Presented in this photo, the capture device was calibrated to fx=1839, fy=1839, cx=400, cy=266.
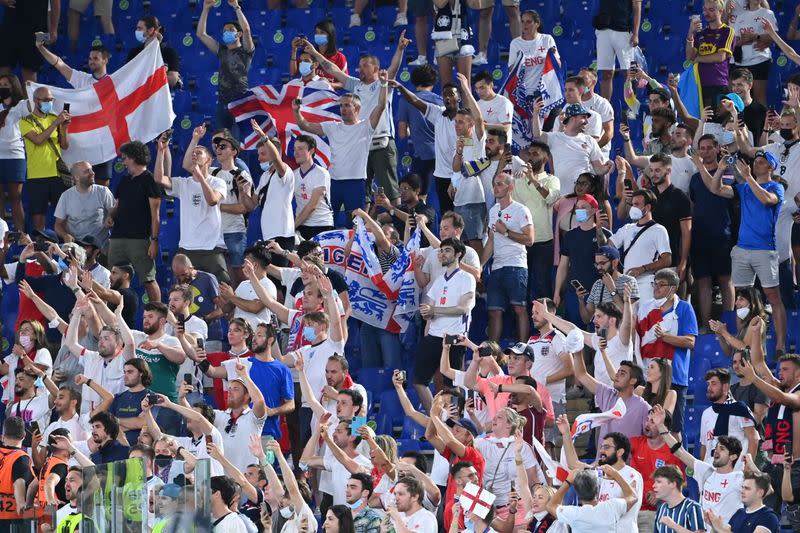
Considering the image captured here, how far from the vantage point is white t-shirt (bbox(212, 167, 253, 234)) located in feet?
58.0

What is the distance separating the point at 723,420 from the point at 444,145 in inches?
214

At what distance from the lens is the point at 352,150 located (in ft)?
60.4

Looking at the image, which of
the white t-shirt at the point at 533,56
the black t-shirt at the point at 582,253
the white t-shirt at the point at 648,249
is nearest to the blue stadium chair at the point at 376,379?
the black t-shirt at the point at 582,253

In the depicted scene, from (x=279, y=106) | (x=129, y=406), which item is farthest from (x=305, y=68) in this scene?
(x=129, y=406)

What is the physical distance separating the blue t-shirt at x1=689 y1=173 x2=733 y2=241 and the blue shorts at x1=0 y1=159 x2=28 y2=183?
7.11m

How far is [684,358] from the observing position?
49.9 ft

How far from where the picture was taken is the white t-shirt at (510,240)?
54.6 feet

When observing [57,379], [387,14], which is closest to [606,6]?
[387,14]

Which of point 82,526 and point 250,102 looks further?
point 250,102

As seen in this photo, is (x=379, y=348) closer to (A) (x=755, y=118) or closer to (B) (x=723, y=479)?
(B) (x=723, y=479)

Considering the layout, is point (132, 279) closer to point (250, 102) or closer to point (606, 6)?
point (250, 102)

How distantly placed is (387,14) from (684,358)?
8281mm

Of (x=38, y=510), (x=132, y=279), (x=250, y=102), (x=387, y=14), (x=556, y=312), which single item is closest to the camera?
(x=38, y=510)

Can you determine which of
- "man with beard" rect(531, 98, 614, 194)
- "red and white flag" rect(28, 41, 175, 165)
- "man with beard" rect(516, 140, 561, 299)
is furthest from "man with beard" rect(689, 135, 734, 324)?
"red and white flag" rect(28, 41, 175, 165)
